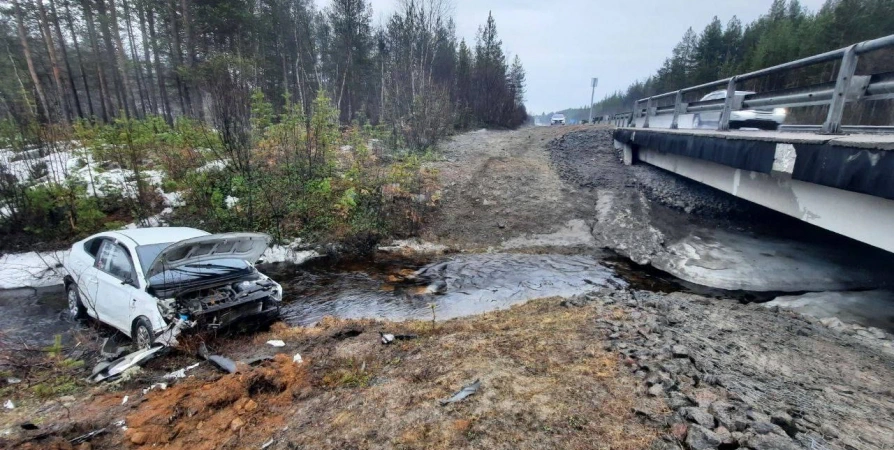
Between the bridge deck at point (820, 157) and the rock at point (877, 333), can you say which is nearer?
the bridge deck at point (820, 157)

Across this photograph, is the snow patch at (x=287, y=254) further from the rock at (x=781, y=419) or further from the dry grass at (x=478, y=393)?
the rock at (x=781, y=419)

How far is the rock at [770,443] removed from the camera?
8.45 ft

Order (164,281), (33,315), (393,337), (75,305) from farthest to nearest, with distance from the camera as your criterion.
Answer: (33,315), (75,305), (393,337), (164,281)

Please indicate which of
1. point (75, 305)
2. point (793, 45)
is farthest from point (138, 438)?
point (793, 45)

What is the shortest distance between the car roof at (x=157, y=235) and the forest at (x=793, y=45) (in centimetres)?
1384

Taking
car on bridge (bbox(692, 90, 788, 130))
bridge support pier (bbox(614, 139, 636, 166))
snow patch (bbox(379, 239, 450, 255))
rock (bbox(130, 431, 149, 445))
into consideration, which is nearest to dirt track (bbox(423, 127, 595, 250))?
snow patch (bbox(379, 239, 450, 255))

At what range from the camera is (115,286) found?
222 inches

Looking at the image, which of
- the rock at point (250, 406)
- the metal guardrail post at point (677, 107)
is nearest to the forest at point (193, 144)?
the rock at point (250, 406)

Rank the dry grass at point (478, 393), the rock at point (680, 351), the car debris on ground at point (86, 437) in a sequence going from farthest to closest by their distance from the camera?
the rock at point (680, 351), the car debris on ground at point (86, 437), the dry grass at point (478, 393)

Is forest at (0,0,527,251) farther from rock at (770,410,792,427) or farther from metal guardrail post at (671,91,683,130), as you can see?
rock at (770,410,792,427)

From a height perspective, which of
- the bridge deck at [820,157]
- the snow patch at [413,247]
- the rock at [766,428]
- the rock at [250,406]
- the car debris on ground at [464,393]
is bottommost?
the snow patch at [413,247]

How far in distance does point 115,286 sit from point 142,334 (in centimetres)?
97

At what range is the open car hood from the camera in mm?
5359

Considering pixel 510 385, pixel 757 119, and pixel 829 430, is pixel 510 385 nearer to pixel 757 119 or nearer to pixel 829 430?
pixel 829 430
